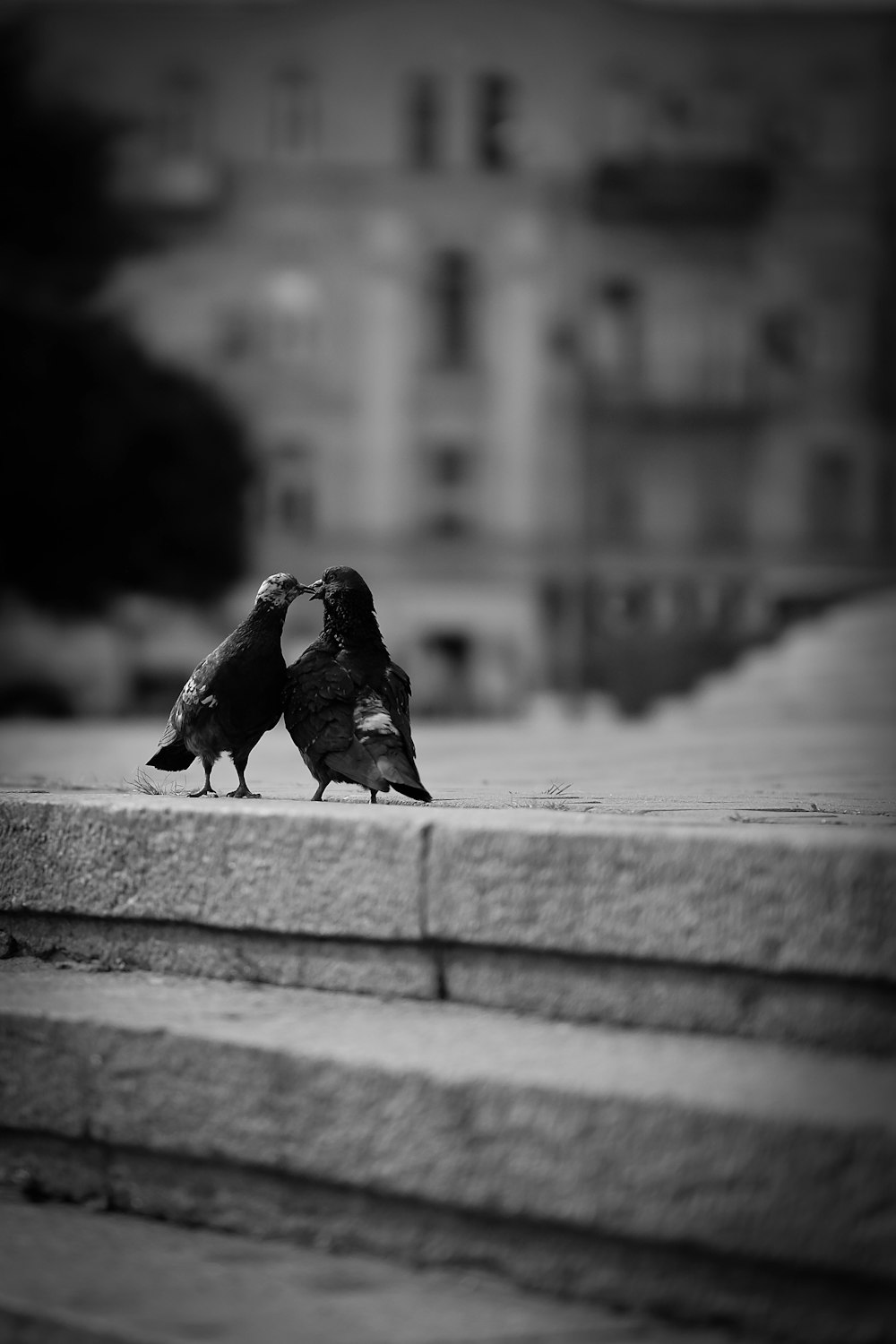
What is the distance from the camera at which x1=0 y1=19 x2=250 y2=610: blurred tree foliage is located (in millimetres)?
22703

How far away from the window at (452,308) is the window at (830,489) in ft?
18.5

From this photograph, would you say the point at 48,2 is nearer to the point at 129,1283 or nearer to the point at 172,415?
the point at 172,415

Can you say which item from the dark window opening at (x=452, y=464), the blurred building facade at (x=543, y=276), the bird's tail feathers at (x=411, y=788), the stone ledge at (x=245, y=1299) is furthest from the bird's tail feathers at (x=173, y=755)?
the dark window opening at (x=452, y=464)

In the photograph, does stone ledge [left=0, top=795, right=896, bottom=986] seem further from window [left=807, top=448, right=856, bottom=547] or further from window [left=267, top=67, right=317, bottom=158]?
window [left=267, top=67, right=317, bottom=158]

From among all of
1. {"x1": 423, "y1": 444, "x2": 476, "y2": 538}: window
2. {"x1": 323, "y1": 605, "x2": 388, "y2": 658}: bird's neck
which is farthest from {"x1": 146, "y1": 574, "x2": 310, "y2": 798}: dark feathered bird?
{"x1": 423, "y1": 444, "x2": 476, "y2": 538}: window

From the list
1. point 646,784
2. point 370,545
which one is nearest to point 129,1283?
point 646,784

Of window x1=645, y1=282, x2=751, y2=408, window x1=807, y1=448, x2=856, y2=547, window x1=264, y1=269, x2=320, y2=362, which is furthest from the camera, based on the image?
window x1=645, y1=282, x2=751, y2=408

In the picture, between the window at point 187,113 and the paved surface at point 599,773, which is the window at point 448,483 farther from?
the paved surface at point 599,773

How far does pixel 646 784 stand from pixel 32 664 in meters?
18.7

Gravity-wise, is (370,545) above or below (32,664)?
above

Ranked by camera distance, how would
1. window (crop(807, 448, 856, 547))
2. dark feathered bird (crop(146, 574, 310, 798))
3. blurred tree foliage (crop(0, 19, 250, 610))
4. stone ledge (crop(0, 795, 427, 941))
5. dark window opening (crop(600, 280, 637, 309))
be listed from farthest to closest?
dark window opening (crop(600, 280, 637, 309)), window (crop(807, 448, 856, 547)), blurred tree foliage (crop(0, 19, 250, 610)), dark feathered bird (crop(146, 574, 310, 798)), stone ledge (crop(0, 795, 427, 941))

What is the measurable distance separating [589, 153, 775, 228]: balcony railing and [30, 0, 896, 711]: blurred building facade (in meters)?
0.04

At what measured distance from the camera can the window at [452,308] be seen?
1064 inches

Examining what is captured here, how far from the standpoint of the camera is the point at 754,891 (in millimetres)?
2775
